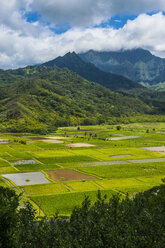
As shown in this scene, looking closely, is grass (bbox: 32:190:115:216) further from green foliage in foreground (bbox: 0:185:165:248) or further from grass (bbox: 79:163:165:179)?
grass (bbox: 79:163:165:179)

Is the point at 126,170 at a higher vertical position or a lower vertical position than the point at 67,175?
higher

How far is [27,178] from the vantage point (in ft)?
314

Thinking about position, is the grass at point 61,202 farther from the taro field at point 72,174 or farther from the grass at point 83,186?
the grass at point 83,186

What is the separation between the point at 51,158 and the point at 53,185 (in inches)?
1858

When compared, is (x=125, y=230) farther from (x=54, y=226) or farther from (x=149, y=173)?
(x=149, y=173)

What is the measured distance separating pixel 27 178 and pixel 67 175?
15.7m

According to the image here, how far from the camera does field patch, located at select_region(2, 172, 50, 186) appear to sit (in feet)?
296

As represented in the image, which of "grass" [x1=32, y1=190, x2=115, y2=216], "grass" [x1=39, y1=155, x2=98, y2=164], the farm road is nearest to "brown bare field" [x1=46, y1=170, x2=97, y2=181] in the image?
"grass" [x1=32, y1=190, x2=115, y2=216]

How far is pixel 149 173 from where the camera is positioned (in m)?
107

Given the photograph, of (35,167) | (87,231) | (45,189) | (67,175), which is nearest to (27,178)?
(45,189)

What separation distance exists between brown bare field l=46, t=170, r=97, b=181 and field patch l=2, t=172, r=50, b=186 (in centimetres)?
412

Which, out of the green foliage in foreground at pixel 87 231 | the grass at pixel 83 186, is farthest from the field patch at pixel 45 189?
the green foliage in foreground at pixel 87 231

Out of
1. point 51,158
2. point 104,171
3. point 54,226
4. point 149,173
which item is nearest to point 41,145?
point 51,158

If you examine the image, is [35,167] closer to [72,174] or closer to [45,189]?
[72,174]
